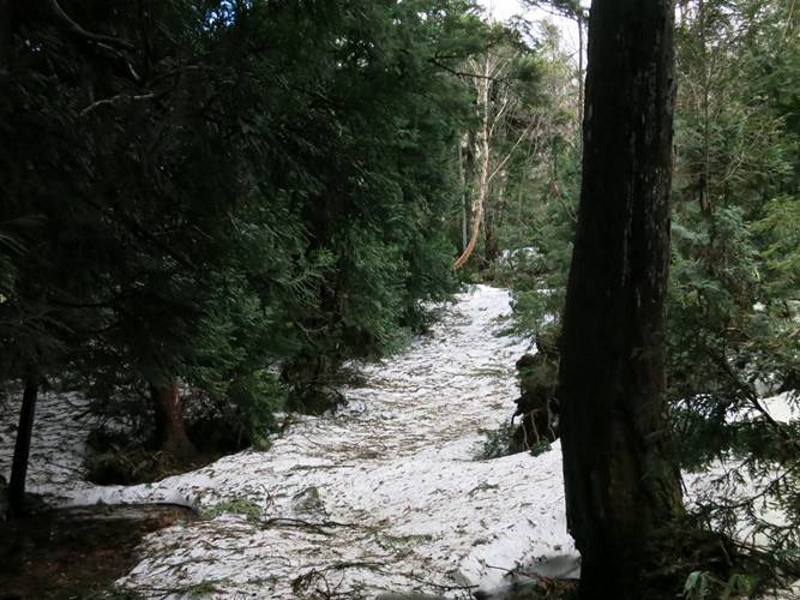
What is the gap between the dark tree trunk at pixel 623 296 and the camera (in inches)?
111

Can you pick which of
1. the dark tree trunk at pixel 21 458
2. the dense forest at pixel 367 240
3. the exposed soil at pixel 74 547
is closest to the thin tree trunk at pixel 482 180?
the dense forest at pixel 367 240

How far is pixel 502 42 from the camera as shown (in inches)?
343

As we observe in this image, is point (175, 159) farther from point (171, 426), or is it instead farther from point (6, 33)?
point (171, 426)

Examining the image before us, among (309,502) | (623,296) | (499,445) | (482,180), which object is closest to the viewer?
(623,296)

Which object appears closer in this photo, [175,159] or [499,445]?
[175,159]

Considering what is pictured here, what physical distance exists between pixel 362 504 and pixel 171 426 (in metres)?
3.17

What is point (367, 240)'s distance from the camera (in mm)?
6293

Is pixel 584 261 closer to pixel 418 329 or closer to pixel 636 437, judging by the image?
pixel 636 437

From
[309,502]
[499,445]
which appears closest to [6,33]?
[309,502]

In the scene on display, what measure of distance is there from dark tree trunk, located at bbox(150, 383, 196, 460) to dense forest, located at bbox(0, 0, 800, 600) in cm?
3

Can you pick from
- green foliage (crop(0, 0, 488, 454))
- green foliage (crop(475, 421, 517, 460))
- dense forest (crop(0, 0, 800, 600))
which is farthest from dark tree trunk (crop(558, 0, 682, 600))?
green foliage (crop(475, 421, 517, 460))

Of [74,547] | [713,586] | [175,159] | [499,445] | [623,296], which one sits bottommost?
[74,547]

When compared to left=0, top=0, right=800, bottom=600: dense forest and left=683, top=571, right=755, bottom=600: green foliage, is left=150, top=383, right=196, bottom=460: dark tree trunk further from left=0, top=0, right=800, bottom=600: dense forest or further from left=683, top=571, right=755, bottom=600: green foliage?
left=683, top=571, right=755, bottom=600: green foliage

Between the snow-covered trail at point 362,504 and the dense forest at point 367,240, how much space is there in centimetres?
24
